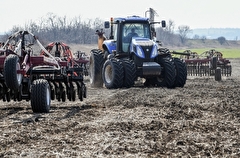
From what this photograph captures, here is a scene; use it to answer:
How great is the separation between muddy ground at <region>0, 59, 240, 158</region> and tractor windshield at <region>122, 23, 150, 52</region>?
18.4ft

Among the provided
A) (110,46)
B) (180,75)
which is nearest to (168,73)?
(180,75)

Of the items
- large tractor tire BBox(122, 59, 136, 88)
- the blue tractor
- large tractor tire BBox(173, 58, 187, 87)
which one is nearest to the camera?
large tractor tire BBox(122, 59, 136, 88)

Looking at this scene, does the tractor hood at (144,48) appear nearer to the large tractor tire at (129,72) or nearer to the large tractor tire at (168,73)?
the large tractor tire at (168,73)

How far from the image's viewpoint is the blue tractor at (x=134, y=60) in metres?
15.9

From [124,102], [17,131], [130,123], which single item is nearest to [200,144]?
[130,123]

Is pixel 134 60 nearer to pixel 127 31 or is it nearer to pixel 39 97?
pixel 127 31

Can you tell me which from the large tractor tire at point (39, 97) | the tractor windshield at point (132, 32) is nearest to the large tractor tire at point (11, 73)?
the large tractor tire at point (39, 97)

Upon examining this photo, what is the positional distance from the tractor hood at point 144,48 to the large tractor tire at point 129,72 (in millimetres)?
600

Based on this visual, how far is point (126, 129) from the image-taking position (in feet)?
24.3

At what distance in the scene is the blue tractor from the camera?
1586 cm

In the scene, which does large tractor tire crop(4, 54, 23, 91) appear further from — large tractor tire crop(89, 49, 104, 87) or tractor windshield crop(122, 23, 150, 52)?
large tractor tire crop(89, 49, 104, 87)

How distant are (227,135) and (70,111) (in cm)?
409

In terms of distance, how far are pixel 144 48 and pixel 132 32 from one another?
45.4 inches

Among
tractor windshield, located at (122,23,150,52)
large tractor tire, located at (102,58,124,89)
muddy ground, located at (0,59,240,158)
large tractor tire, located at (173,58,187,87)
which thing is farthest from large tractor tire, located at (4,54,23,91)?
tractor windshield, located at (122,23,150,52)
